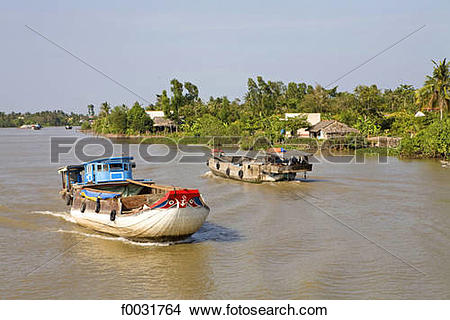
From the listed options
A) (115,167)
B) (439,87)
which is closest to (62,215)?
(115,167)

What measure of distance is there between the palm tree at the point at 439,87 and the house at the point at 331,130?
404 inches

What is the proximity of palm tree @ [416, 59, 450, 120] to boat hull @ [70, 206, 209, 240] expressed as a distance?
108 feet

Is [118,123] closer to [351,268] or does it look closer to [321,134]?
[321,134]

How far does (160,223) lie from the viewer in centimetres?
1295

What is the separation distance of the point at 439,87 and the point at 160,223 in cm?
3469

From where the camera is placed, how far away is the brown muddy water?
10.5 m

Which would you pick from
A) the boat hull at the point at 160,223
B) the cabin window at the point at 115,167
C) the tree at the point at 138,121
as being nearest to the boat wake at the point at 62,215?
the cabin window at the point at 115,167

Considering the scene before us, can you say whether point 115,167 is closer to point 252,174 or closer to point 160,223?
point 160,223

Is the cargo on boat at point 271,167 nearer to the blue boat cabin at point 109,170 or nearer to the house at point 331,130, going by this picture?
the blue boat cabin at point 109,170

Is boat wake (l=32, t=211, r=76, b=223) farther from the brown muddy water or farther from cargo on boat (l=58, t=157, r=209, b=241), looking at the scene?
cargo on boat (l=58, t=157, r=209, b=241)

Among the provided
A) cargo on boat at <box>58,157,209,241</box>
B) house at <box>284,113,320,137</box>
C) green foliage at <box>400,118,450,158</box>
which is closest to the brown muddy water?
cargo on boat at <box>58,157,209,241</box>

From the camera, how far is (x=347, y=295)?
10.0 meters

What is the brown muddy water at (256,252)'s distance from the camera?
10547mm
